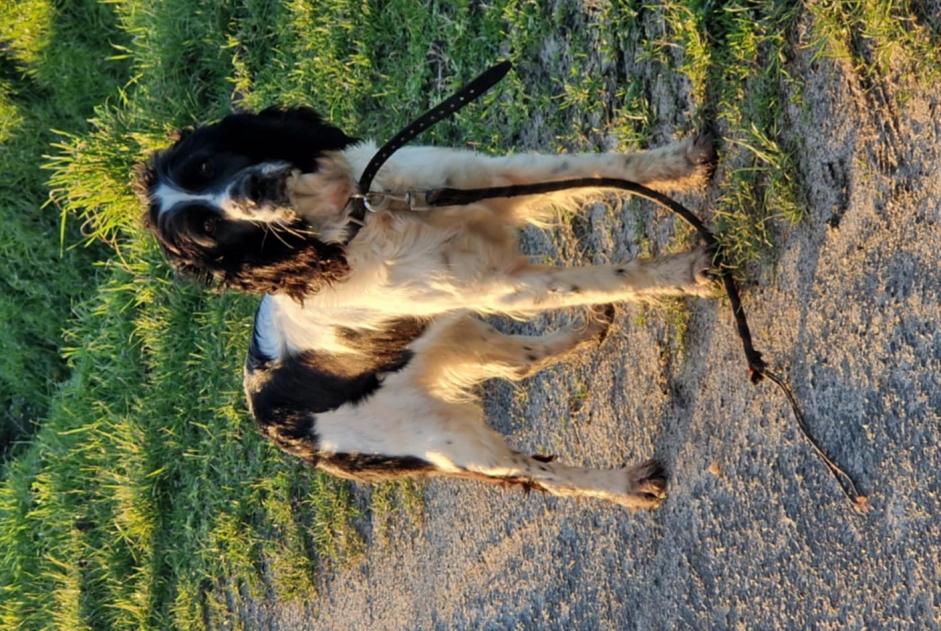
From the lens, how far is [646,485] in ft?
13.3

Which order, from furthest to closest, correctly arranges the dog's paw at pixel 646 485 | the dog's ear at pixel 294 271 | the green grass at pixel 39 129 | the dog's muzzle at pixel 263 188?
the green grass at pixel 39 129
the dog's paw at pixel 646 485
the dog's ear at pixel 294 271
the dog's muzzle at pixel 263 188

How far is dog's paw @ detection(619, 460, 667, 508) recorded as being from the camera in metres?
4.03

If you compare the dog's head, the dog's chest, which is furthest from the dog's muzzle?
the dog's chest

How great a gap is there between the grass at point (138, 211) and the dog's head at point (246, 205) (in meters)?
1.39

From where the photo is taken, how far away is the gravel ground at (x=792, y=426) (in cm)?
294

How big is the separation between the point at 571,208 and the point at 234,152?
1.25m

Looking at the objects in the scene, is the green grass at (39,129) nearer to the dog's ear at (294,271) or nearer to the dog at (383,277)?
the dog at (383,277)

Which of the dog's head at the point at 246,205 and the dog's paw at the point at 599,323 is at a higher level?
the dog's head at the point at 246,205

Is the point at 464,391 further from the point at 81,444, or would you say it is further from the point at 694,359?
the point at 81,444

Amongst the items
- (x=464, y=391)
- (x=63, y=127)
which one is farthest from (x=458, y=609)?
(x=63, y=127)

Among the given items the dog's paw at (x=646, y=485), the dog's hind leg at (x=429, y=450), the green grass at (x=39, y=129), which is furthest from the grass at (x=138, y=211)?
the dog's hind leg at (x=429, y=450)

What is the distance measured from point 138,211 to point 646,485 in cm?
430

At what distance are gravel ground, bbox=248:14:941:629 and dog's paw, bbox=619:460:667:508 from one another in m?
0.05

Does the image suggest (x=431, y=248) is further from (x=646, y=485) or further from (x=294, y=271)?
(x=646, y=485)
